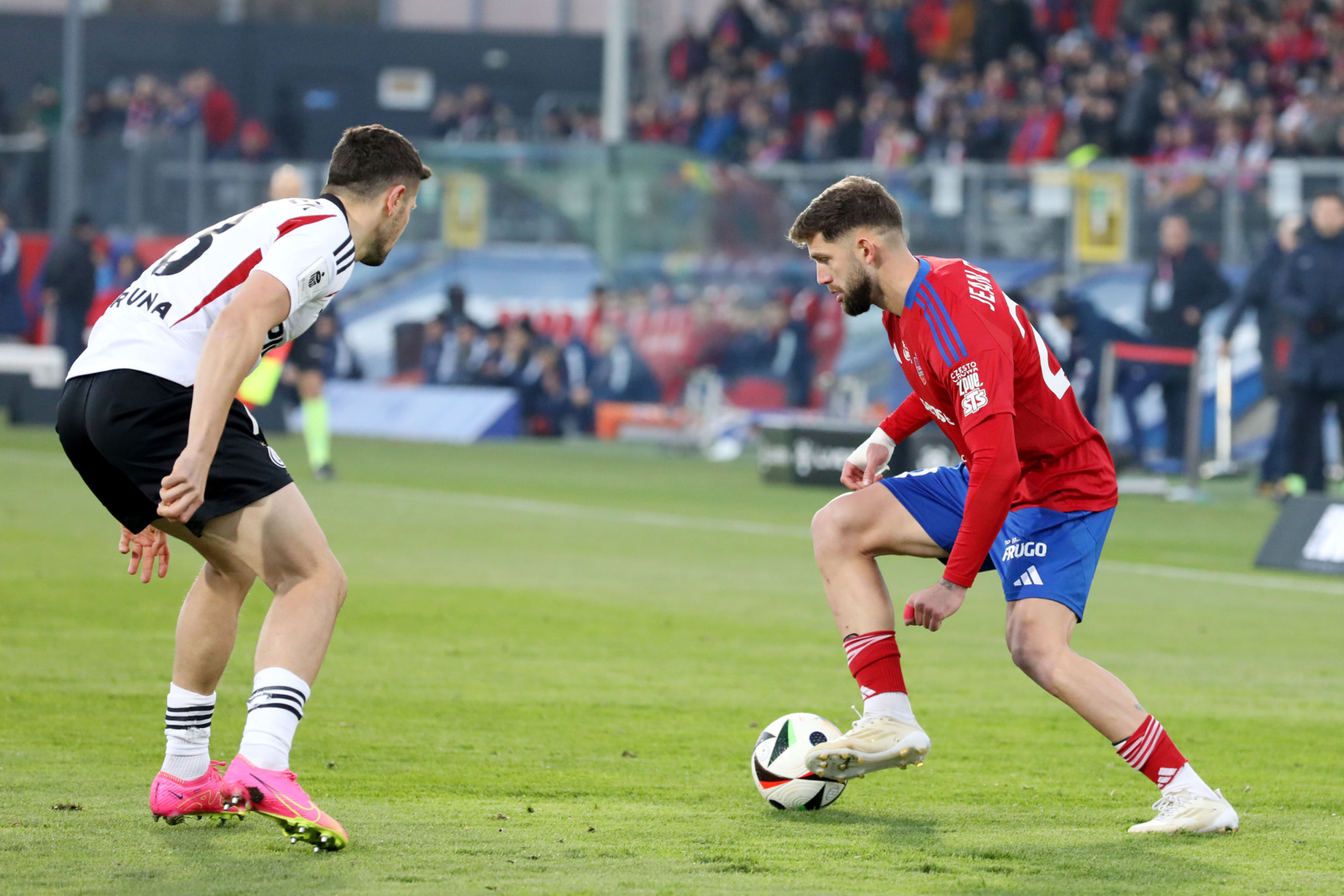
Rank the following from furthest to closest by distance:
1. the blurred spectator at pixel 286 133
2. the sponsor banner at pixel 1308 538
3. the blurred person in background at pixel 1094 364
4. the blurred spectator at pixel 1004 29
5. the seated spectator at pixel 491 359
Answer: the blurred spectator at pixel 286 133 < the blurred spectator at pixel 1004 29 < the seated spectator at pixel 491 359 < the blurred person in background at pixel 1094 364 < the sponsor banner at pixel 1308 538

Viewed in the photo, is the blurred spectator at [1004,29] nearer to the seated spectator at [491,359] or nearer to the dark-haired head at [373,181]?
the seated spectator at [491,359]

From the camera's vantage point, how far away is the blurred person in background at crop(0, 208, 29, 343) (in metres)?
27.9

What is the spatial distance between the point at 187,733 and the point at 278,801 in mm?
650

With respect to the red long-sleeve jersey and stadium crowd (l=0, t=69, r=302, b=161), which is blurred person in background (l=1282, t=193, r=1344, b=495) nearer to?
the red long-sleeve jersey

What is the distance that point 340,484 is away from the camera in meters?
16.7

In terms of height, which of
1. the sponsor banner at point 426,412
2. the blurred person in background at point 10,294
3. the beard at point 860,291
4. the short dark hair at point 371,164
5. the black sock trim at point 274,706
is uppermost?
the short dark hair at point 371,164

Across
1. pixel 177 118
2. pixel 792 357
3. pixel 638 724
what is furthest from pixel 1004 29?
pixel 638 724

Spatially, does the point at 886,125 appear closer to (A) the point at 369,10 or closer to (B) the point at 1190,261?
(B) the point at 1190,261

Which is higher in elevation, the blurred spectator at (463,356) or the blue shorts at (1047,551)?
the blue shorts at (1047,551)

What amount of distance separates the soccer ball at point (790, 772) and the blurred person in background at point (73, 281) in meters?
20.2

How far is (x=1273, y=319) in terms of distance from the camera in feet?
58.8

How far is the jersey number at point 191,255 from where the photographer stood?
5.16 m

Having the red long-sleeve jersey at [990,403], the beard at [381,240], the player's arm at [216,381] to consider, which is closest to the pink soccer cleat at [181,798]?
the player's arm at [216,381]

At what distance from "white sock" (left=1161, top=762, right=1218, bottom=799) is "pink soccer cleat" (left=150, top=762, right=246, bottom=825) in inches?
103
